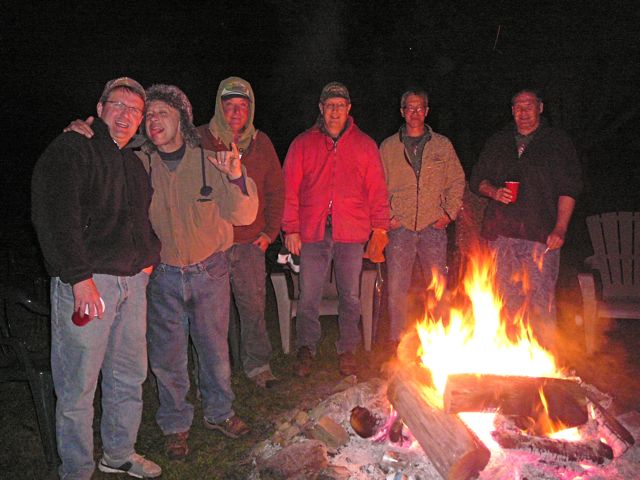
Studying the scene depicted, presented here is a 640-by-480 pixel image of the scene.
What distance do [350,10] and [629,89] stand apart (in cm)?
743

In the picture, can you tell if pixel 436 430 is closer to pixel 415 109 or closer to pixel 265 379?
pixel 265 379

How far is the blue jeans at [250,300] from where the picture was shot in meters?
4.29

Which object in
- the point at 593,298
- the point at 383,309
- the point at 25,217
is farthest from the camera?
the point at 25,217

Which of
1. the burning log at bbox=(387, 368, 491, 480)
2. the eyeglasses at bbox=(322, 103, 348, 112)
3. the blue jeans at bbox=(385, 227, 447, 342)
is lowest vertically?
the burning log at bbox=(387, 368, 491, 480)

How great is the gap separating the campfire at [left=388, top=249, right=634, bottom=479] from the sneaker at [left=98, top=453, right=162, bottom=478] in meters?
1.65

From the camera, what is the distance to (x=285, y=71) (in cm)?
1642

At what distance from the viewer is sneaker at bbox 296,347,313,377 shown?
4.73 meters

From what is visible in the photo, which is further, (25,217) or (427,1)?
(25,217)

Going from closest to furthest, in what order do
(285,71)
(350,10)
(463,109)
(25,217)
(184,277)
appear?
1. (184,277)
2. (463,109)
3. (25,217)
4. (350,10)
5. (285,71)

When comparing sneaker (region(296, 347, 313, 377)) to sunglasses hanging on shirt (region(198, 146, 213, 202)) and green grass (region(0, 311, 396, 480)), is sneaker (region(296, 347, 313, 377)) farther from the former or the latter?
sunglasses hanging on shirt (region(198, 146, 213, 202))

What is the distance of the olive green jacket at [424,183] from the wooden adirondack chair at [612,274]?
5.32 ft

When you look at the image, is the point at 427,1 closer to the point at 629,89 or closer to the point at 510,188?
the point at 629,89

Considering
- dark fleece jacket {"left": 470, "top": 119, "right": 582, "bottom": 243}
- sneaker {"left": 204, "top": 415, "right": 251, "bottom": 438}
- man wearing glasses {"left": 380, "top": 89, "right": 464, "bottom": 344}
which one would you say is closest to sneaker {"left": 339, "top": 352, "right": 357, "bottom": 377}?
man wearing glasses {"left": 380, "top": 89, "right": 464, "bottom": 344}

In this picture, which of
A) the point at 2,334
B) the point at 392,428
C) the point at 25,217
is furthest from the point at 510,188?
the point at 25,217
